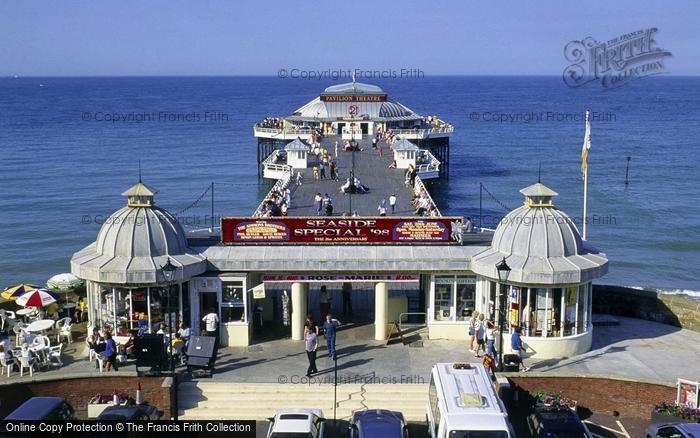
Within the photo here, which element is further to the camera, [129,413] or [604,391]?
[604,391]

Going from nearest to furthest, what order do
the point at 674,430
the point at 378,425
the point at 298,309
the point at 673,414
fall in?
the point at 378,425 → the point at 674,430 → the point at 673,414 → the point at 298,309

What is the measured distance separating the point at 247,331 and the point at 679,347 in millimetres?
12612

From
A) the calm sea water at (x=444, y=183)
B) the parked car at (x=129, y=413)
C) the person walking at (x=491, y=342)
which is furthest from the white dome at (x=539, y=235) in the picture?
the calm sea water at (x=444, y=183)

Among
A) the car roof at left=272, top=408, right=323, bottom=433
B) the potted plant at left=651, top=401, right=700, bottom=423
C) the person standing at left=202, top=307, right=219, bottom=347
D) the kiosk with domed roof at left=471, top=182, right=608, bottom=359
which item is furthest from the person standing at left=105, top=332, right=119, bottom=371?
the potted plant at left=651, top=401, right=700, bottom=423

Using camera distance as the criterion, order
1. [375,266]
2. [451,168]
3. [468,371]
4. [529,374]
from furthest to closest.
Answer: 1. [451,168]
2. [375,266]
3. [529,374]
4. [468,371]

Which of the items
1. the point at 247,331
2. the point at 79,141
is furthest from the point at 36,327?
the point at 79,141

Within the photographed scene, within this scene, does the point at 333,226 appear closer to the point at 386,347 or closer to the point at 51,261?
the point at 386,347

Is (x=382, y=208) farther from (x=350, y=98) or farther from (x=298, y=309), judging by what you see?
(x=350, y=98)

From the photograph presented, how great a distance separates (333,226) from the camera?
25344mm

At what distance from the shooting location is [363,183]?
41.6m

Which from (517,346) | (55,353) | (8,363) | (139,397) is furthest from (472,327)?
(8,363)

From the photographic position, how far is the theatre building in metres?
23.9

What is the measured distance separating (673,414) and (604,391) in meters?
1.69

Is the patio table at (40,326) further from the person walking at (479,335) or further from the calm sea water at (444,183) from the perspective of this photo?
the calm sea water at (444,183)
